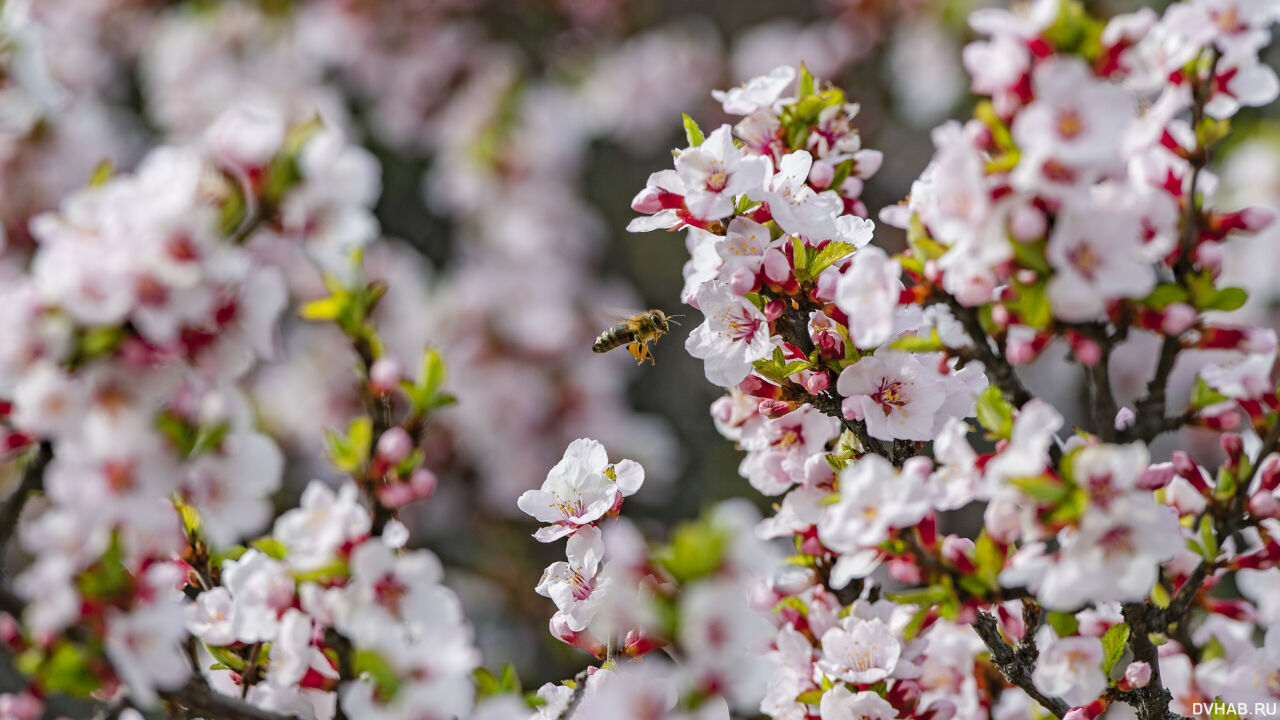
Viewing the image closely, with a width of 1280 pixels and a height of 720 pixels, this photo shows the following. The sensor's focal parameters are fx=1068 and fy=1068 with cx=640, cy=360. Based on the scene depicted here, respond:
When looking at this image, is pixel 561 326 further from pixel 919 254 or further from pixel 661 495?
pixel 919 254

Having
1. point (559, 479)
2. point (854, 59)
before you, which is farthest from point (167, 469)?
point (854, 59)

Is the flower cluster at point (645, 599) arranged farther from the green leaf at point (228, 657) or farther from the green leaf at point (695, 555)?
the green leaf at point (228, 657)

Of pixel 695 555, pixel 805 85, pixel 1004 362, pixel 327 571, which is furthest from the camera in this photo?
pixel 805 85

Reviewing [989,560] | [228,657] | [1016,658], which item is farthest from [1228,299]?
[228,657]

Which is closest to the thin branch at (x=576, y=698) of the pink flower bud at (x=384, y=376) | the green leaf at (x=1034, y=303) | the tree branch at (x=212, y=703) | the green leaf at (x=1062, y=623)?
the tree branch at (x=212, y=703)

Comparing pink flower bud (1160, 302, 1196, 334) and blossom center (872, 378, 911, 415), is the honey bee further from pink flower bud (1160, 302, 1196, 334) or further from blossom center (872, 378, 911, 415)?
pink flower bud (1160, 302, 1196, 334)

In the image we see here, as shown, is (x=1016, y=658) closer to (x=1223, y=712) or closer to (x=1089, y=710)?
(x=1089, y=710)

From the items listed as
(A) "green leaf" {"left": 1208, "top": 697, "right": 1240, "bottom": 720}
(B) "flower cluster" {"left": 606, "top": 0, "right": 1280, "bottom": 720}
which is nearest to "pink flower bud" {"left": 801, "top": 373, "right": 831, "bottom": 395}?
(B) "flower cluster" {"left": 606, "top": 0, "right": 1280, "bottom": 720}
